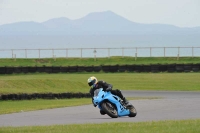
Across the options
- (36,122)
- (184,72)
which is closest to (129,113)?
(36,122)

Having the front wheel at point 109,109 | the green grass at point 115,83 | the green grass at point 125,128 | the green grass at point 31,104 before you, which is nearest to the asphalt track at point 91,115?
the front wheel at point 109,109

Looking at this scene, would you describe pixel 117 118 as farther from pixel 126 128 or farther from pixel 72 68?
pixel 72 68

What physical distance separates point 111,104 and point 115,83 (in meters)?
23.1

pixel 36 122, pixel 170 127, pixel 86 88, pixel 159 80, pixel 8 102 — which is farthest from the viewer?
pixel 159 80

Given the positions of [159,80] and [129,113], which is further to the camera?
[159,80]

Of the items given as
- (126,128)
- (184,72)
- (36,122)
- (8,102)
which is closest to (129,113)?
(36,122)

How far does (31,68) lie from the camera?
53219mm

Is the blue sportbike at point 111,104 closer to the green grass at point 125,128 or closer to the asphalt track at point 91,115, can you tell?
the asphalt track at point 91,115

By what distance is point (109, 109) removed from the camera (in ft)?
64.5

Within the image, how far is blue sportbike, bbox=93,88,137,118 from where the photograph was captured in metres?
19.4

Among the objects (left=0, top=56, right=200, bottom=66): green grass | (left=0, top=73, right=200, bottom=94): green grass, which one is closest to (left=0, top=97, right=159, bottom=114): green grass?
(left=0, top=73, right=200, bottom=94): green grass

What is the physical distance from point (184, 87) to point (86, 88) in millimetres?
5944

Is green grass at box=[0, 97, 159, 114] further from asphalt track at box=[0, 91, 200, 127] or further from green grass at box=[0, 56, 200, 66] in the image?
green grass at box=[0, 56, 200, 66]

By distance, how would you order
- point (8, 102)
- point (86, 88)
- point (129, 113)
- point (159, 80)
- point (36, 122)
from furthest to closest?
1. point (159, 80)
2. point (86, 88)
3. point (8, 102)
4. point (129, 113)
5. point (36, 122)
